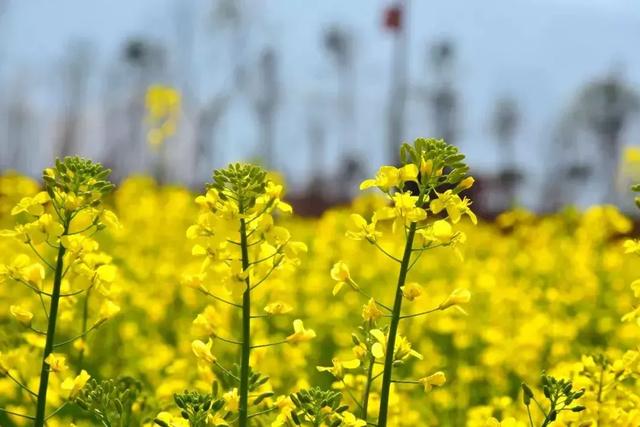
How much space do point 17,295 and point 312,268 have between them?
2836 mm

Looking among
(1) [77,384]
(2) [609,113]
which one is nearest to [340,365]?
(1) [77,384]

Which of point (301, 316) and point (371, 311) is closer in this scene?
point (371, 311)

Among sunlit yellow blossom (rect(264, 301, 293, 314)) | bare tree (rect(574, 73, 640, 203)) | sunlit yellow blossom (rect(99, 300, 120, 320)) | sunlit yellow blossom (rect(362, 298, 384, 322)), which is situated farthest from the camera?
bare tree (rect(574, 73, 640, 203))

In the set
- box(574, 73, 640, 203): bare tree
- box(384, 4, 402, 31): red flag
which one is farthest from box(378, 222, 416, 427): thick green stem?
box(574, 73, 640, 203): bare tree

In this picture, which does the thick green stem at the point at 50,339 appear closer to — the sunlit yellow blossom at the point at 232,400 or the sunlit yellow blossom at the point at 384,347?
the sunlit yellow blossom at the point at 232,400

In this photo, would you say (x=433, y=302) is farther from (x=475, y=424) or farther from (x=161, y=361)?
(x=475, y=424)

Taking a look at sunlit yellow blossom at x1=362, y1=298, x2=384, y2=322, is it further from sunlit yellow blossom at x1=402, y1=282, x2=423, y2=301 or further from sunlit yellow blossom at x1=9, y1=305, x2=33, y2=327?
sunlit yellow blossom at x1=9, y1=305, x2=33, y2=327

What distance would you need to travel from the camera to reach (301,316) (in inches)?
275

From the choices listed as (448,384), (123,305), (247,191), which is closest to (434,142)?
(247,191)

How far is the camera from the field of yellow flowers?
2.12 m

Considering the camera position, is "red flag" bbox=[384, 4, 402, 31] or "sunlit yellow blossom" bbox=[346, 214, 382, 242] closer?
"sunlit yellow blossom" bbox=[346, 214, 382, 242]

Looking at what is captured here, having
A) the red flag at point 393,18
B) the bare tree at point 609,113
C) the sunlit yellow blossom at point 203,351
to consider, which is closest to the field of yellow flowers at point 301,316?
the sunlit yellow blossom at point 203,351

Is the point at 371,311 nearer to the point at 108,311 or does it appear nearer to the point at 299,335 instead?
the point at 299,335

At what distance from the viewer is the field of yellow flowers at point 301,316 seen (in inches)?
83.3
